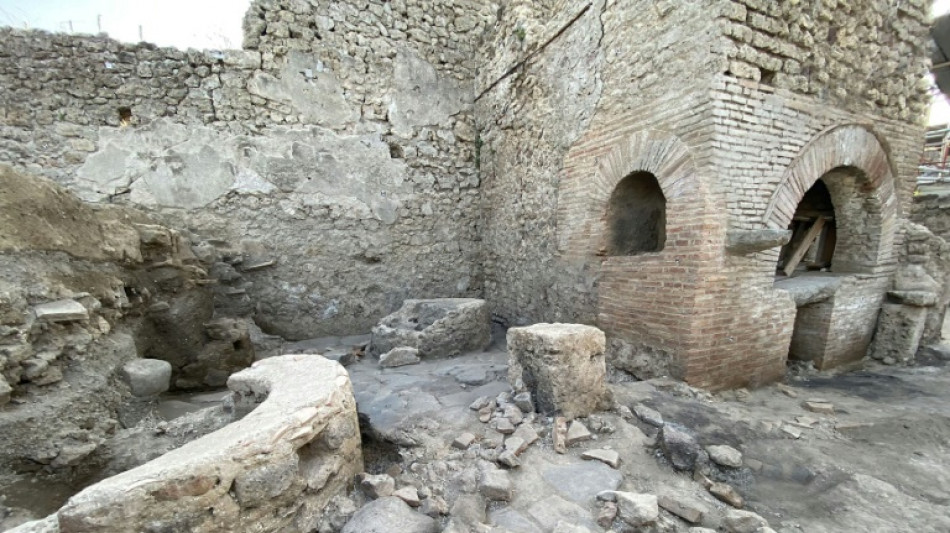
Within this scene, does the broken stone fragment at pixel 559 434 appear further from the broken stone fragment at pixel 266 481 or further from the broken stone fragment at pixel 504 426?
the broken stone fragment at pixel 266 481

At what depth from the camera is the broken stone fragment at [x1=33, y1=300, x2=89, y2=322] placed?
95.8 inches

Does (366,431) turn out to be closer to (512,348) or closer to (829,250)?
(512,348)

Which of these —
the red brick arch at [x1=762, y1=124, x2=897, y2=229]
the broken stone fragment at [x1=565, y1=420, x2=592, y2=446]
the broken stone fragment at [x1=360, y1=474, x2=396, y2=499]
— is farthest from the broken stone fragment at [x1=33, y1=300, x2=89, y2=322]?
the red brick arch at [x1=762, y1=124, x2=897, y2=229]

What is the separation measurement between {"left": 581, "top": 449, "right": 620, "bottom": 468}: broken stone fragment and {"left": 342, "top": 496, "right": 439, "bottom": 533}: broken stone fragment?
0.94 metres

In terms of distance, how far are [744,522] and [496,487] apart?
3.63 ft

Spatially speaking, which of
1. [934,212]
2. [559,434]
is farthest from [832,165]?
[934,212]

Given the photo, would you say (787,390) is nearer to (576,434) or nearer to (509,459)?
(576,434)

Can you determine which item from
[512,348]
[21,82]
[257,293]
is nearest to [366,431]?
[512,348]

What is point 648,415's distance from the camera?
2619mm

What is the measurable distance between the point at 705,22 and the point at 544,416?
322 cm

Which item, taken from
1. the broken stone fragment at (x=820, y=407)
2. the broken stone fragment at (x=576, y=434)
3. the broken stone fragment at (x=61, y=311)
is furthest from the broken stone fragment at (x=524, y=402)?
the broken stone fragment at (x=61, y=311)

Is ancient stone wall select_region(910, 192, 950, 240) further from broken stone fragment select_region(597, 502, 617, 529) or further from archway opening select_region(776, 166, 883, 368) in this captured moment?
broken stone fragment select_region(597, 502, 617, 529)

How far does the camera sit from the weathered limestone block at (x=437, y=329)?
14.7 ft

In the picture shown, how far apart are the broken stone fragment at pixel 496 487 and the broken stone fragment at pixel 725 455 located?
1.22 metres
